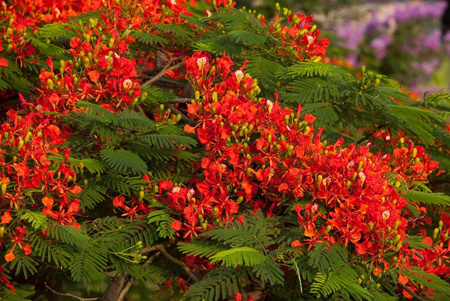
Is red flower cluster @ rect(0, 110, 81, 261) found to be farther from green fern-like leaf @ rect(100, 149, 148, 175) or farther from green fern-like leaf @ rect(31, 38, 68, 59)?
green fern-like leaf @ rect(31, 38, 68, 59)

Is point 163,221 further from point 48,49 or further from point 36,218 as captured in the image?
point 48,49

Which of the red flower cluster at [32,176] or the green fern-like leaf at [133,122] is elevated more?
the green fern-like leaf at [133,122]

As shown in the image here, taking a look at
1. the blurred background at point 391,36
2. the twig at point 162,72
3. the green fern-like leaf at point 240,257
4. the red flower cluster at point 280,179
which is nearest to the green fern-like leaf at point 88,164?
the red flower cluster at point 280,179

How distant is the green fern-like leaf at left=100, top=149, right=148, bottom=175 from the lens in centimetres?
313

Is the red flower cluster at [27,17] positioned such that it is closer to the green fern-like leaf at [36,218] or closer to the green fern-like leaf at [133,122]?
the green fern-like leaf at [133,122]

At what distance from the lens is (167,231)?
3.14 meters

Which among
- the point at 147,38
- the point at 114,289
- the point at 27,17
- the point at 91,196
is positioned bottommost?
the point at 114,289

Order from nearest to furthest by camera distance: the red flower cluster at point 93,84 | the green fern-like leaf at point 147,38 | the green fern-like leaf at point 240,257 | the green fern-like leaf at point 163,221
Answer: the green fern-like leaf at point 240,257
the green fern-like leaf at point 163,221
the red flower cluster at point 93,84
the green fern-like leaf at point 147,38

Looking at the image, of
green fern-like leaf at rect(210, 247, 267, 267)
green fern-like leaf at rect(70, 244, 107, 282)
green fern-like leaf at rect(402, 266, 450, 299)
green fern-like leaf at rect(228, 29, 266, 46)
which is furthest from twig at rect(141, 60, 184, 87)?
green fern-like leaf at rect(402, 266, 450, 299)

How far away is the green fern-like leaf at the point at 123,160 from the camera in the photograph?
3133 mm

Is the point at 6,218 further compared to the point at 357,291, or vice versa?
the point at 6,218

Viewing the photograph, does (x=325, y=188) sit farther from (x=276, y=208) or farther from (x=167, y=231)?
(x=167, y=231)

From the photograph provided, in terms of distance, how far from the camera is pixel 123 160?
3154mm

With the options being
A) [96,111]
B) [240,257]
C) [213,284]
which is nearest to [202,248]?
[213,284]
